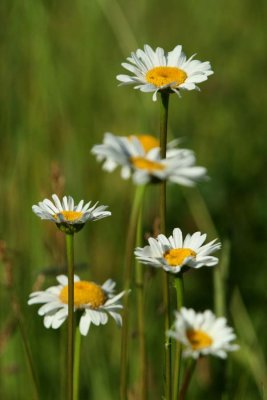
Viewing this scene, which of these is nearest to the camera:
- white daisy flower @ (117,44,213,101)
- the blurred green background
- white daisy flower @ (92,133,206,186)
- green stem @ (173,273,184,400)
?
white daisy flower @ (92,133,206,186)

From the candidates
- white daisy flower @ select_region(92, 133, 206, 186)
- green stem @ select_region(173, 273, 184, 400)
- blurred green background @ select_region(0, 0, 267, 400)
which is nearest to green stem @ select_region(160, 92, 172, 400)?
green stem @ select_region(173, 273, 184, 400)

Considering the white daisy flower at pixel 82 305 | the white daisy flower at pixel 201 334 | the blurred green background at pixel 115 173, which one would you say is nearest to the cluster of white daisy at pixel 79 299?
the white daisy flower at pixel 82 305

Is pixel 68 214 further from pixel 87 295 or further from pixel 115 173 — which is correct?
pixel 115 173

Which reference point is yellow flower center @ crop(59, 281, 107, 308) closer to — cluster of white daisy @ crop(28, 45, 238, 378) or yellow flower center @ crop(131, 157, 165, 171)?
cluster of white daisy @ crop(28, 45, 238, 378)

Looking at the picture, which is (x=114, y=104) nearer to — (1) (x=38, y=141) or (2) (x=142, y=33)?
(2) (x=142, y=33)

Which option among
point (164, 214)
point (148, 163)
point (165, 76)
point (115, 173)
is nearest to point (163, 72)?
point (165, 76)

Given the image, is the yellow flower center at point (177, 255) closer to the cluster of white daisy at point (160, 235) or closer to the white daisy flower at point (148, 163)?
the cluster of white daisy at point (160, 235)
